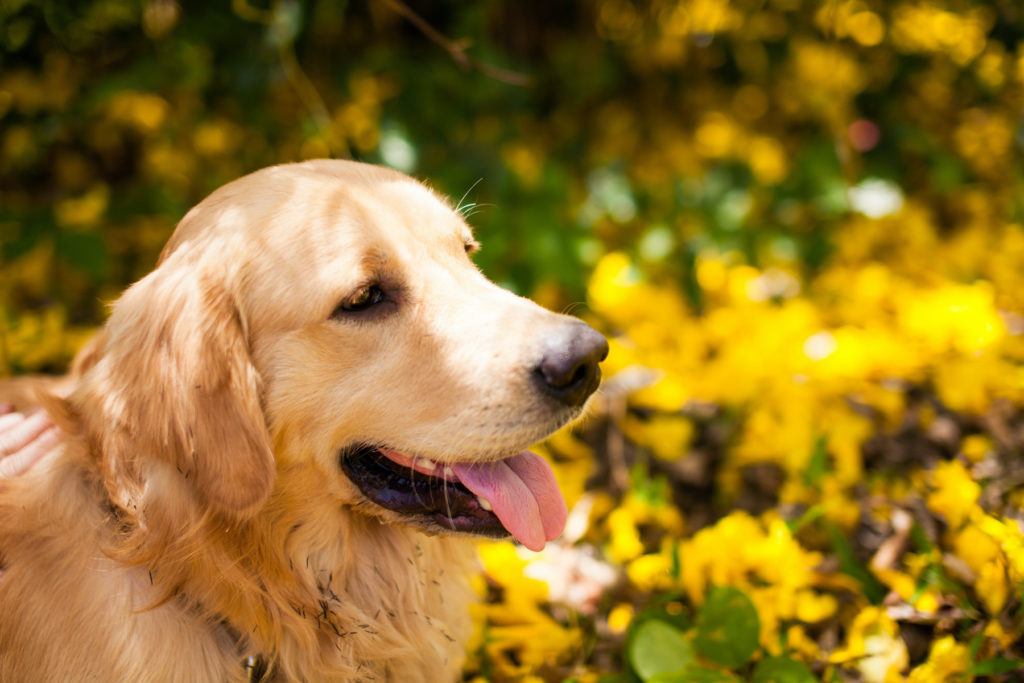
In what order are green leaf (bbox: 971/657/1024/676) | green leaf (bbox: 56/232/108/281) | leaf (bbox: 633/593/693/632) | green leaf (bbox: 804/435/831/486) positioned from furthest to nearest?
green leaf (bbox: 56/232/108/281) < green leaf (bbox: 804/435/831/486) < leaf (bbox: 633/593/693/632) < green leaf (bbox: 971/657/1024/676)

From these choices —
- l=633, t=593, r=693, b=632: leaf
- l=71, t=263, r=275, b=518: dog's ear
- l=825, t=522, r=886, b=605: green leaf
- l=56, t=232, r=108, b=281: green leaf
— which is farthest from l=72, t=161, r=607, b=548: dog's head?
l=56, t=232, r=108, b=281: green leaf

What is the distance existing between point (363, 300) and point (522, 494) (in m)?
0.65

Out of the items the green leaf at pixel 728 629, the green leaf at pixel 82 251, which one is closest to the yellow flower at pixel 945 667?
the green leaf at pixel 728 629

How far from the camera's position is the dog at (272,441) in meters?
1.73

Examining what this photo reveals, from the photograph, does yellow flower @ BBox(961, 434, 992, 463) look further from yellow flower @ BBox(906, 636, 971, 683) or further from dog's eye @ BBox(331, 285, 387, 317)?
dog's eye @ BBox(331, 285, 387, 317)

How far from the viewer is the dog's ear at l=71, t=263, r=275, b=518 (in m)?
1.71

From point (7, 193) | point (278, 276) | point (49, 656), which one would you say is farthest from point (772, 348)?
point (7, 193)

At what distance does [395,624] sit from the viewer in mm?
2061

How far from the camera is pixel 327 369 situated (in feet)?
6.01

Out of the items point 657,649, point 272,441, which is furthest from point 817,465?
point 272,441

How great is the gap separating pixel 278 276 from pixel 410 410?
1.47 ft

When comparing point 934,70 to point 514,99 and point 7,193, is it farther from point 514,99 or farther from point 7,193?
point 7,193

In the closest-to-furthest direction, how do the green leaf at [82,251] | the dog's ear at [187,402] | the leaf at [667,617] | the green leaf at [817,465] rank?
the dog's ear at [187,402] → the leaf at [667,617] → the green leaf at [817,465] → the green leaf at [82,251]

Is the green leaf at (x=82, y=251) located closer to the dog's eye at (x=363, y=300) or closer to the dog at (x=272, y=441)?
the dog at (x=272, y=441)
